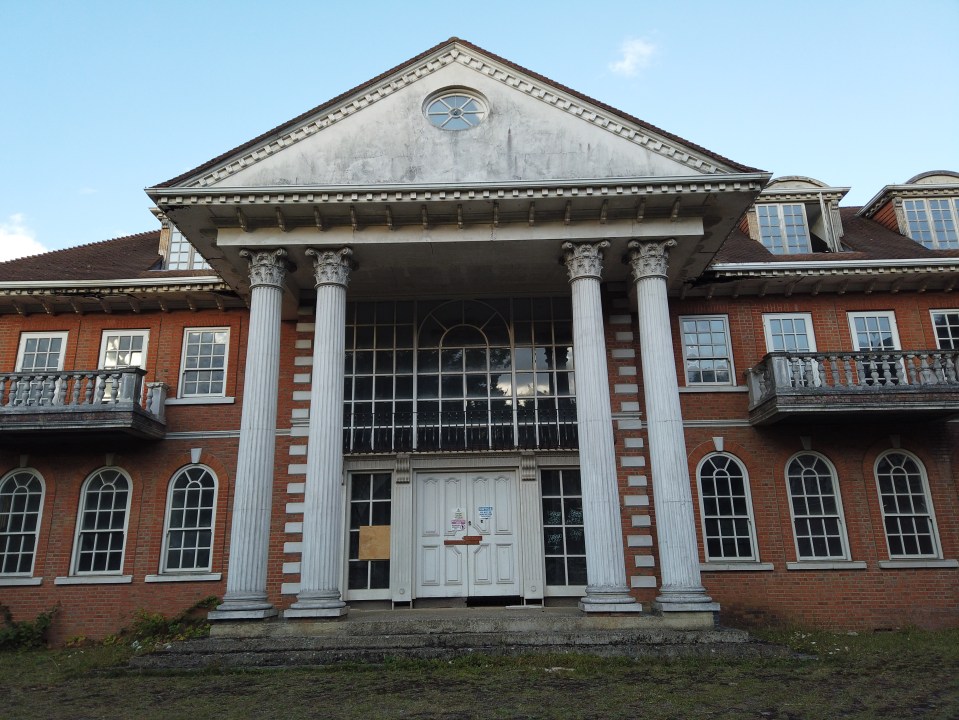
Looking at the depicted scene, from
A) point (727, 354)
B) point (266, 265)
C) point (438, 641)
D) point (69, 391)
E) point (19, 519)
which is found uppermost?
point (266, 265)

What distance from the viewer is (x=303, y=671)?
1045cm

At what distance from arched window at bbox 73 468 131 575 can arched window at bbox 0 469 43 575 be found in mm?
1009

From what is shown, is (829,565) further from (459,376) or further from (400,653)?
(400,653)

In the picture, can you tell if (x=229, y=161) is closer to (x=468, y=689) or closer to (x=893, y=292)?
(x=468, y=689)

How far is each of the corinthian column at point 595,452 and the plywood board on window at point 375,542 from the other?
16.4 ft

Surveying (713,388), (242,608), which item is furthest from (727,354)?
(242,608)

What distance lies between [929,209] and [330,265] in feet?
54.4

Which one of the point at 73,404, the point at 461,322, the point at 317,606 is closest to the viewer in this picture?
the point at 317,606

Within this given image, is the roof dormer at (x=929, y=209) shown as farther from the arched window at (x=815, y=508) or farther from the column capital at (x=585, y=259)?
the column capital at (x=585, y=259)

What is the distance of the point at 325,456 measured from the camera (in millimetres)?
12883

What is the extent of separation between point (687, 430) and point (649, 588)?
369 cm

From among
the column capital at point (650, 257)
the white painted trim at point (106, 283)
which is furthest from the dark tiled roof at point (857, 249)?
the white painted trim at point (106, 283)

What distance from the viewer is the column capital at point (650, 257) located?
1399 centimetres

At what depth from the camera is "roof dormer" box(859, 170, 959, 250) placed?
19.7m
